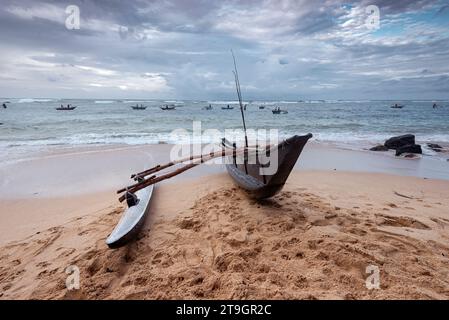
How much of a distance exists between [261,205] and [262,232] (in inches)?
41.4

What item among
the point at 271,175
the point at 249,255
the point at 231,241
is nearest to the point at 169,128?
the point at 271,175

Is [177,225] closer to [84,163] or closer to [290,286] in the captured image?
[290,286]

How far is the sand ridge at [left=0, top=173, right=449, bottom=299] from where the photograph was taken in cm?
275

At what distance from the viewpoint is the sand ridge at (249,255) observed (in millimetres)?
2754

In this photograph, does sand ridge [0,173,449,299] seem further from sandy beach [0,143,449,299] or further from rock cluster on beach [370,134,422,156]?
rock cluster on beach [370,134,422,156]

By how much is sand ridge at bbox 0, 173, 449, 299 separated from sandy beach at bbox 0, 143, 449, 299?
1 centimetres

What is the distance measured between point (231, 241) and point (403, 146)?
36.7ft

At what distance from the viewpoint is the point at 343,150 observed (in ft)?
38.4

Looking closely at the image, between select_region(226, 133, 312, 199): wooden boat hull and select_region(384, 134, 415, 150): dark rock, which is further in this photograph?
select_region(384, 134, 415, 150): dark rock

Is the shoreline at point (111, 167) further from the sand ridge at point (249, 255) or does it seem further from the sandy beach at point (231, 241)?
the sand ridge at point (249, 255)

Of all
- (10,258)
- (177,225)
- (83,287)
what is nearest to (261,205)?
(177,225)
